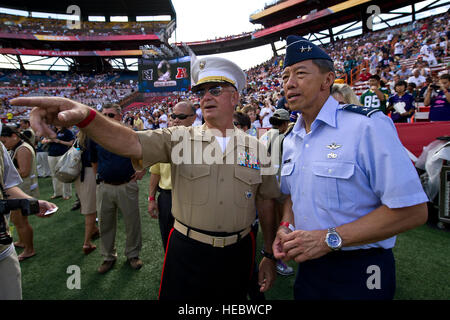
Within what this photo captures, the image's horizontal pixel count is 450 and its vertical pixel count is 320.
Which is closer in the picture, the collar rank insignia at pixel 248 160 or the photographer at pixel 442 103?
the collar rank insignia at pixel 248 160

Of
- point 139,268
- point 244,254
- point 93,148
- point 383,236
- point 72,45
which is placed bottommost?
point 139,268

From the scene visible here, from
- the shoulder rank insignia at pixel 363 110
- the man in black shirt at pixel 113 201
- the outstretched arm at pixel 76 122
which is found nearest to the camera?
the outstretched arm at pixel 76 122

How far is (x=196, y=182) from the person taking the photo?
1.69 meters

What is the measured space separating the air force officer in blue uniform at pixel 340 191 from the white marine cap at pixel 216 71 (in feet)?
1.85

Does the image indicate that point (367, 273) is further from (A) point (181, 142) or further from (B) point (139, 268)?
(B) point (139, 268)

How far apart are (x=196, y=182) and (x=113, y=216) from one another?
8.19 ft

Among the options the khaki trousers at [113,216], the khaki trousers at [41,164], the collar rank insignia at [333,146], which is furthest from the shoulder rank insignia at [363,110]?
the khaki trousers at [41,164]

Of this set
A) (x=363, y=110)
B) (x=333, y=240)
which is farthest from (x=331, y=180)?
(x=363, y=110)

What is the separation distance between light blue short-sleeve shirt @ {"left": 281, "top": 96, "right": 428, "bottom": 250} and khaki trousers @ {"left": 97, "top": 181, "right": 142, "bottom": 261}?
2.78 meters

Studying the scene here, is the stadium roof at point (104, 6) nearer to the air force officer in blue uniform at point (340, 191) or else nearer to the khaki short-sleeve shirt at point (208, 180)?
the khaki short-sleeve shirt at point (208, 180)

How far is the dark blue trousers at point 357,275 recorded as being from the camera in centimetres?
134

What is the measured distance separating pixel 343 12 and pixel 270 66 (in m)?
10.4

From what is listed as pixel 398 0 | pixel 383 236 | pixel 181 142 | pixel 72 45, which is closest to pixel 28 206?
pixel 181 142

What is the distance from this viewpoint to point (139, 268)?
11.3 feet
